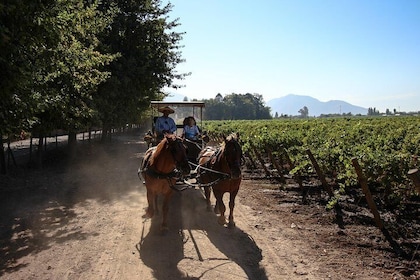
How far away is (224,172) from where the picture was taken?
7855 millimetres

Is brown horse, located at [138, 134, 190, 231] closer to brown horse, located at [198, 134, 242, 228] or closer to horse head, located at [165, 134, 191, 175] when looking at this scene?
horse head, located at [165, 134, 191, 175]

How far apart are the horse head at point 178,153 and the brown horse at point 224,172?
1065 mm

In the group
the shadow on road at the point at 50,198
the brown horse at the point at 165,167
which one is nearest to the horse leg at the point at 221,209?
the brown horse at the point at 165,167

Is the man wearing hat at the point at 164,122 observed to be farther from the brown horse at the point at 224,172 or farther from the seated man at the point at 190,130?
the brown horse at the point at 224,172

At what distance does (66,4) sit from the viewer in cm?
822

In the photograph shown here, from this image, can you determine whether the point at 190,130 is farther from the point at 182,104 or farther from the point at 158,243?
the point at 158,243

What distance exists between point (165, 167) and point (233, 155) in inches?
59.4

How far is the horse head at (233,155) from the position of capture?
711 centimetres

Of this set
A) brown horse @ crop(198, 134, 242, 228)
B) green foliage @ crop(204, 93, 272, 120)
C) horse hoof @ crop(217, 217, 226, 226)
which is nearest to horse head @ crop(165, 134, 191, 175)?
brown horse @ crop(198, 134, 242, 228)

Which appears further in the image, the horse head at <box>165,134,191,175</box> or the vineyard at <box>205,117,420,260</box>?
the vineyard at <box>205,117,420,260</box>

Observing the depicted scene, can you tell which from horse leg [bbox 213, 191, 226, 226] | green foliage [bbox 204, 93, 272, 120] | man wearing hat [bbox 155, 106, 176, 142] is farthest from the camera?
green foliage [bbox 204, 93, 272, 120]

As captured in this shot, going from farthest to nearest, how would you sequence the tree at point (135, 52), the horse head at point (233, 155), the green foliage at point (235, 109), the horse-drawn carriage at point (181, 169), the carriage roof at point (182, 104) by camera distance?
the green foliage at point (235, 109) → the tree at point (135, 52) → the carriage roof at point (182, 104) → the horse head at point (233, 155) → the horse-drawn carriage at point (181, 169)

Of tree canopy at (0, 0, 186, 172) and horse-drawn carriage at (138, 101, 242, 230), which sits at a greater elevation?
tree canopy at (0, 0, 186, 172)

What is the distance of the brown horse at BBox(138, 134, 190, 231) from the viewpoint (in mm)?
6688
